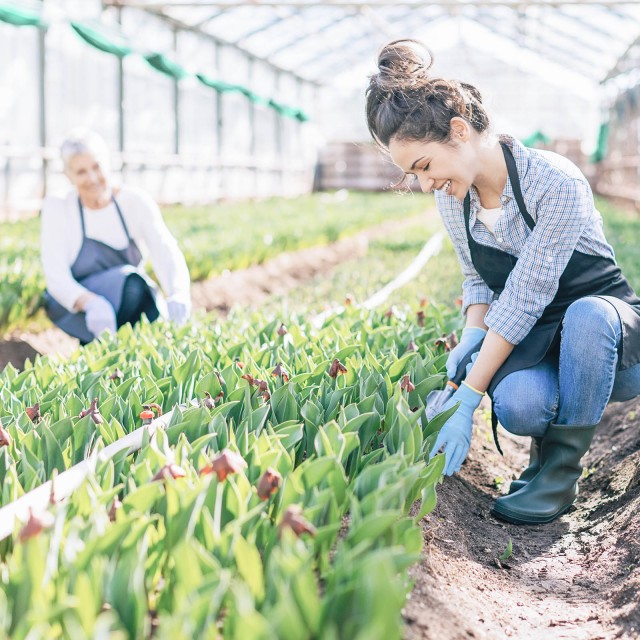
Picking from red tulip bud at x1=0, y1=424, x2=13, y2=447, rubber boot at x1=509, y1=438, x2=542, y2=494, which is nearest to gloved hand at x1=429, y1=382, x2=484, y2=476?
rubber boot at x1=509, y1=438, x2=542, y2=494

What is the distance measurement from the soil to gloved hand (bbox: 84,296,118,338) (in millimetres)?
1785

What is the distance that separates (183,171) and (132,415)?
16.4 meters

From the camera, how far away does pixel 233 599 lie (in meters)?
1.34

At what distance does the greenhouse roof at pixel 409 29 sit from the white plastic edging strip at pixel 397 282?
7.38 m

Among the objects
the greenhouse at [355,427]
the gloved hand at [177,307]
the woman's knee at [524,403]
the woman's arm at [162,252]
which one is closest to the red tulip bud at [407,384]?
the greenhouse at [355,427]

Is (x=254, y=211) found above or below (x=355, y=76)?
below

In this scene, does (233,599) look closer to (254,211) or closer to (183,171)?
(254,211)

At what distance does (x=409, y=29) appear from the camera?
22.6 m

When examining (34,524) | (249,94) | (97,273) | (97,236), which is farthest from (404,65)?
(249,94)

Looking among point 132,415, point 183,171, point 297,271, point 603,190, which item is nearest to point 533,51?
point 603,190

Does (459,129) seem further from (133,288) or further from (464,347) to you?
(133,288)

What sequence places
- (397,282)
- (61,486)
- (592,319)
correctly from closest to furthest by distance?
(61,486) → (592,319) → (397,282)

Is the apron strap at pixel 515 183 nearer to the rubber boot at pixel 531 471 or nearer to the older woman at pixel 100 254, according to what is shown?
the rubber boot at pixel 531 471

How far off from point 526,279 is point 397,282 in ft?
11.5
